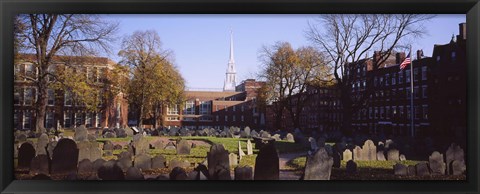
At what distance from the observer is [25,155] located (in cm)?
953

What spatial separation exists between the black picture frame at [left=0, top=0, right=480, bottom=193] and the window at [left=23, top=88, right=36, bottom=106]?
0.76 metres

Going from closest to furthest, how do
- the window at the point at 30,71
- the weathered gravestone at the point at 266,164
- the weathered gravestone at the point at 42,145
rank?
the weathered gravestone at the point at 266,164 → the window at the point at 30,71 → the weathered gravestone at the point at 42,145

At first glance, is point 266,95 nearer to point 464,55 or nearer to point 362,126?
point 362,126

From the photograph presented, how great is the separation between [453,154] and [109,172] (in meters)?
7.41

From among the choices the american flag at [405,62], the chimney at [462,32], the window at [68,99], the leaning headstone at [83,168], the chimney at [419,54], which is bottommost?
the leaning headstone at [83,168]

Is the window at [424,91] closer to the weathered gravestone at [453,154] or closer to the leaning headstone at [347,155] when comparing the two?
the weathered gravestone at [453,154]

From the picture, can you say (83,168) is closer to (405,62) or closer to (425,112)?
(405,62)

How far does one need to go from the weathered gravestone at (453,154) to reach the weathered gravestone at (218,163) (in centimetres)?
485

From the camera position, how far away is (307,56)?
10.3m

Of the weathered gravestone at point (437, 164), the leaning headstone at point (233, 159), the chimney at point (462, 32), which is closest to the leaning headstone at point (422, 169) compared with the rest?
the weathered gravestone at point (437, 164)

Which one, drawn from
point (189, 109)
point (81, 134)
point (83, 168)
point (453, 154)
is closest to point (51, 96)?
point (81, 134)

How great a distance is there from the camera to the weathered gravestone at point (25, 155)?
9.41 m
